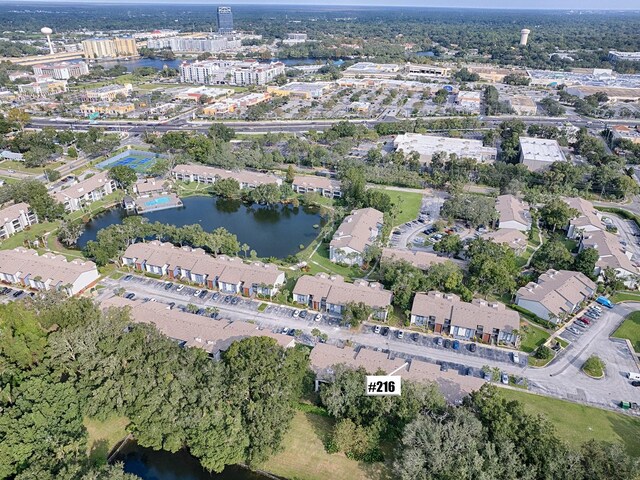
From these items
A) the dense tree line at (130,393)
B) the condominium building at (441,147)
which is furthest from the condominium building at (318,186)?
the dense tree line at (130,393)

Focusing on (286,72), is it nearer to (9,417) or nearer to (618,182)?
(618,182)

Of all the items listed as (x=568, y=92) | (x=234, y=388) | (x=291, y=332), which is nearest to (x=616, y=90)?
(x=568, y=92)

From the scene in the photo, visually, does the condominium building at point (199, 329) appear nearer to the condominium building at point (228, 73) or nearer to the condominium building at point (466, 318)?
the condominium building at point (466, 318)

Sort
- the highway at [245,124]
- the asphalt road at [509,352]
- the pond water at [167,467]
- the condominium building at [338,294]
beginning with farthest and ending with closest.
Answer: the highway at [245,124] → the condominium building at [338,294] → the asphalt road at [509,352] → the pond water at [167,467]

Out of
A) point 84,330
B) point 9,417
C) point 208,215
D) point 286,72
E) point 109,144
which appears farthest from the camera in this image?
point 286,72

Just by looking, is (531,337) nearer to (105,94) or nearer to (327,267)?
(327,267)

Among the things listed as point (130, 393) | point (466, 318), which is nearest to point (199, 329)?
point (130, 393)
